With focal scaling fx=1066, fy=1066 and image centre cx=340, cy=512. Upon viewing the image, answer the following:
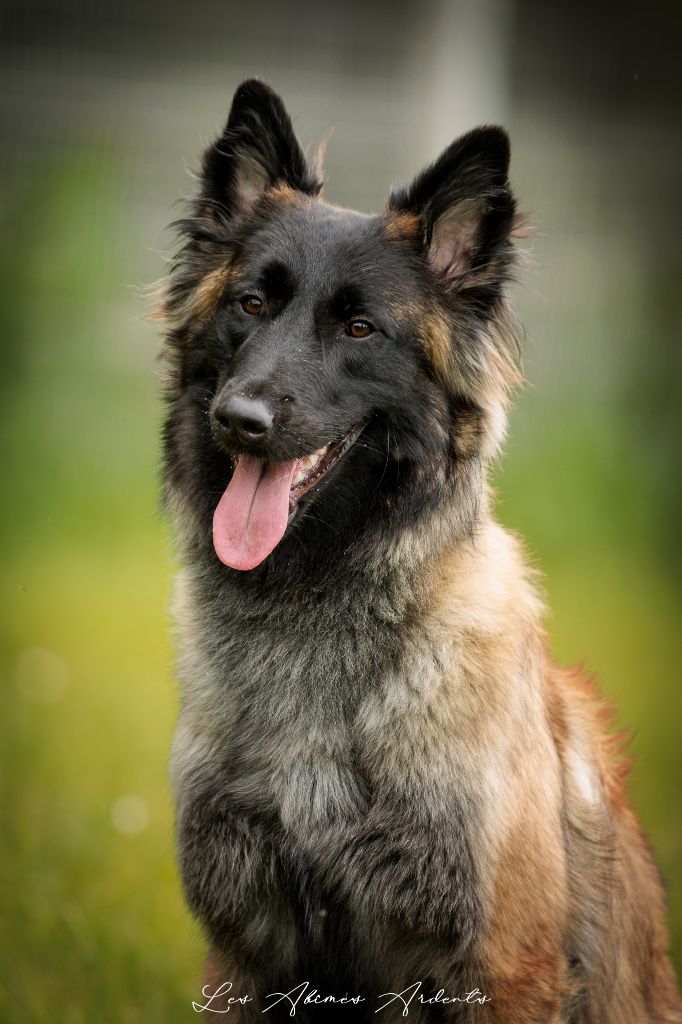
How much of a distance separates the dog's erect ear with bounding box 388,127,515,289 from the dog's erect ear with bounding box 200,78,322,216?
0.37 metres

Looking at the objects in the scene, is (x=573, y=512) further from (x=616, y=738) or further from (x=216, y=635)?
(x=216, y=635)

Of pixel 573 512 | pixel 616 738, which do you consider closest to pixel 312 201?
pixel 616 738

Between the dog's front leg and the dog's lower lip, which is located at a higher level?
the dog's lower lip

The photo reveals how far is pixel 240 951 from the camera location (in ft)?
9.27

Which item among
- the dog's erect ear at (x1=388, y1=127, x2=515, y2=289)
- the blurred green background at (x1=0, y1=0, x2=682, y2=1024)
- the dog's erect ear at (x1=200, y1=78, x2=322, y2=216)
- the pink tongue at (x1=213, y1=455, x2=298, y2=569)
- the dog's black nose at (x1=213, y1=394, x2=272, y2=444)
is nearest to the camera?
the dog's black nose at (x1=213, y1=394, x2=272, y2=444)

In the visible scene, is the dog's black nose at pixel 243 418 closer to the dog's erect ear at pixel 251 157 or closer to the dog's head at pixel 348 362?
the dog's head at pixel 348 362

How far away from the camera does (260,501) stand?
9.19 ft

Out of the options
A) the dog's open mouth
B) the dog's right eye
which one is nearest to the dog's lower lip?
the dog's open mouth

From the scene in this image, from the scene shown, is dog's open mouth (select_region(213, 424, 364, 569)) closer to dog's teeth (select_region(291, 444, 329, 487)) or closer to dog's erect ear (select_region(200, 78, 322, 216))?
dog's teeth (select_region(291, 444, 329, 487))

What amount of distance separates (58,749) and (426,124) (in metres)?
4.65

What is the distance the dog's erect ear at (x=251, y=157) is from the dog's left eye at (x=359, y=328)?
610 millimetres

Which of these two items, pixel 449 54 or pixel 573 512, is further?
pixel 573 512

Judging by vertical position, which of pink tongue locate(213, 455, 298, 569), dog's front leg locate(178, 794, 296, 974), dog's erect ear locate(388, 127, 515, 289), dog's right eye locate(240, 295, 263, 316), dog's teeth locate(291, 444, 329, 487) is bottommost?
dog's front leg locate(178, 794, 296, 974)

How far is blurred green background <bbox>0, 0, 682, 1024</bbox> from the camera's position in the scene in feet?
22.6
